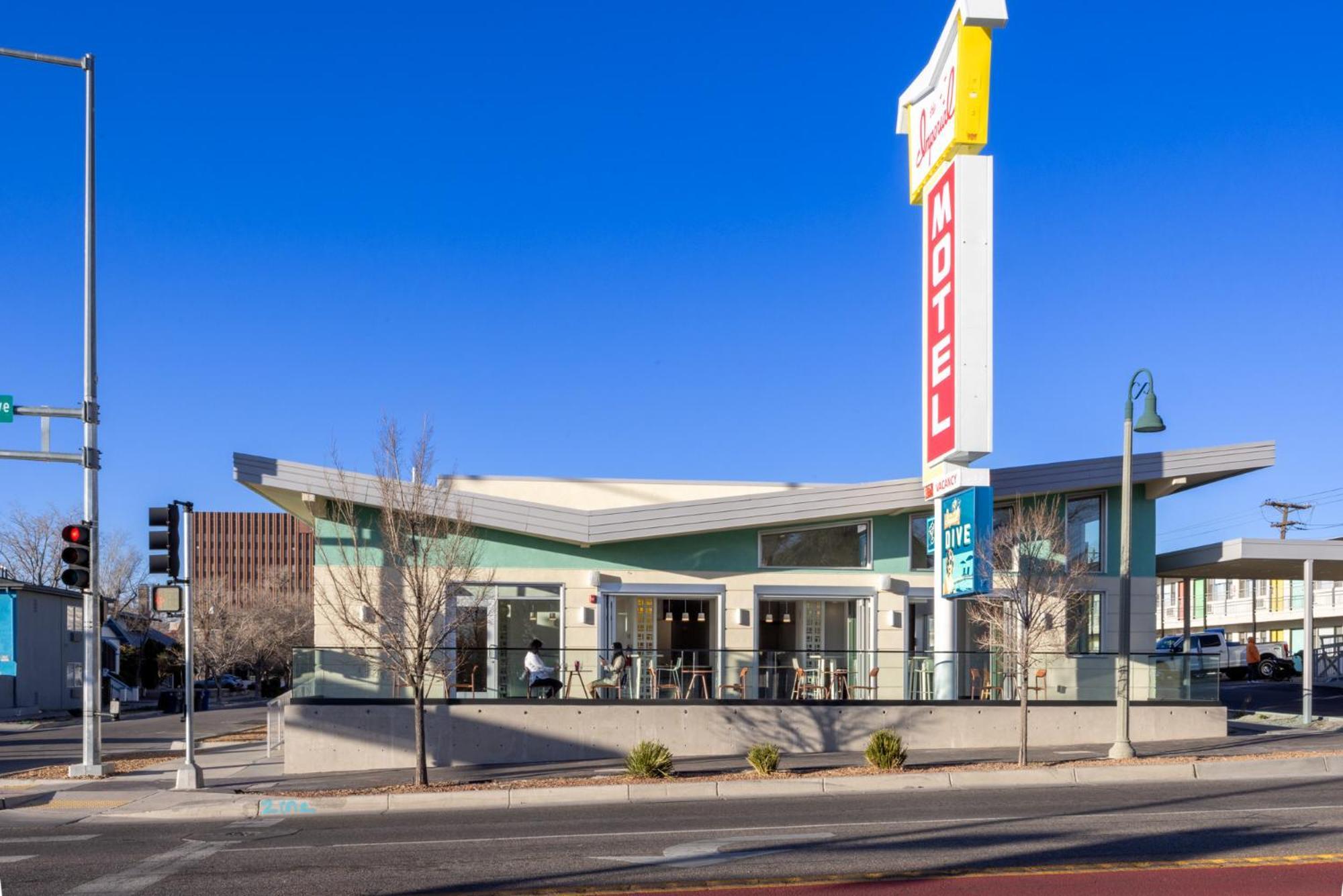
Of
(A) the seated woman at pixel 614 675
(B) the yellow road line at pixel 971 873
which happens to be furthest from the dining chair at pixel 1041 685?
(B) the yellow road line at pixel 971 873

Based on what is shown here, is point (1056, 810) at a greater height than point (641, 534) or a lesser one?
lesser

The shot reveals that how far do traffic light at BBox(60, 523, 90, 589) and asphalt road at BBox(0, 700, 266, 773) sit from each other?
4.36m

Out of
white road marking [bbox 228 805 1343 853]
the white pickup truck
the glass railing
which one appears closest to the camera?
white road marking [bbox 228 805 1343 853]

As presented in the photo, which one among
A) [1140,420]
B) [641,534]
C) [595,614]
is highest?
[1140,420]

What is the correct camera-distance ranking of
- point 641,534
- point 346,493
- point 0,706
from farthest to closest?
point 0,706 < point 641,534 < point 346,493

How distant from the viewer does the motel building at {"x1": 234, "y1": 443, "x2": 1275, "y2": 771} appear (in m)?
22.0

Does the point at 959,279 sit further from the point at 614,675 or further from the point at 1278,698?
the point at 1278,698

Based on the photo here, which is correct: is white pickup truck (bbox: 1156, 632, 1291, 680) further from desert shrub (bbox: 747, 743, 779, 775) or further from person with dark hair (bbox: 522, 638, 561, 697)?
desert shrub (bbox: 747, 743, 779, 775)

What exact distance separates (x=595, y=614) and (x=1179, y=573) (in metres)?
15.3

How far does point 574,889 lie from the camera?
1047cm

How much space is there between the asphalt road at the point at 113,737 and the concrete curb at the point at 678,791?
7.30 meters

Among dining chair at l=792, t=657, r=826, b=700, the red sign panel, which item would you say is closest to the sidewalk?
dining chair at l=792, t=657, r=826, b=700

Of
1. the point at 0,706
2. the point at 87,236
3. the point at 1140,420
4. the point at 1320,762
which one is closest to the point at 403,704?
the point at 87,236

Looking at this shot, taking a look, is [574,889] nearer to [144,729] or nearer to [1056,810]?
[1056,810]
